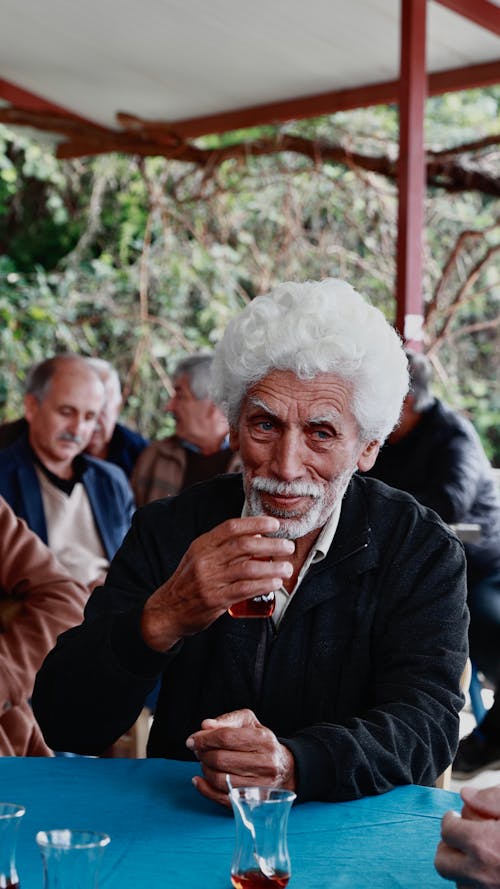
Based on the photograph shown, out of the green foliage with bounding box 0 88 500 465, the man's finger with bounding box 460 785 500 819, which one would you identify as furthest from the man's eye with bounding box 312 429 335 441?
the green foliage with bounding box 0 88 500 465

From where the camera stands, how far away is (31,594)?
10.0 ft

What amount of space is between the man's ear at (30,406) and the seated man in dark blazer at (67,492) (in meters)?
0.02

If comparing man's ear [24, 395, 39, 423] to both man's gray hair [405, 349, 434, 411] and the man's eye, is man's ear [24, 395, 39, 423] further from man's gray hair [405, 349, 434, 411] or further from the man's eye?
the man's eye

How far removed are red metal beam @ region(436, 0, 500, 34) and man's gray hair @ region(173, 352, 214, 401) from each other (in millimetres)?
2298

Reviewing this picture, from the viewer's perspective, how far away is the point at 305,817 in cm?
184

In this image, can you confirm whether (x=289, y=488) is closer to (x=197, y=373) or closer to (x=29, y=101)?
(x=197, y=373)

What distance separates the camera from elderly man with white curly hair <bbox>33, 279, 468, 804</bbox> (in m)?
2.12

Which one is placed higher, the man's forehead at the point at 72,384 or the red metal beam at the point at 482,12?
Answer: the red metal beam at the point at 482,12

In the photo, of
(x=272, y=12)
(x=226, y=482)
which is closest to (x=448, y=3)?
(x=272, y=12)

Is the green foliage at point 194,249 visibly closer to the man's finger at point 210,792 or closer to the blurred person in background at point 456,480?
the blurred person in background at point 456,480

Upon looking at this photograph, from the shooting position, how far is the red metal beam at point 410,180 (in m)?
6.64

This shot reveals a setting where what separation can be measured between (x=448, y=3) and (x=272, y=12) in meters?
1.09

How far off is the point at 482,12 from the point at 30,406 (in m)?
3.45

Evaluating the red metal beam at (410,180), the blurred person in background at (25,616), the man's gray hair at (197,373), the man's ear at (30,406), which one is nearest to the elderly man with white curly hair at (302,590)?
the blurred person in background at (25,616)
